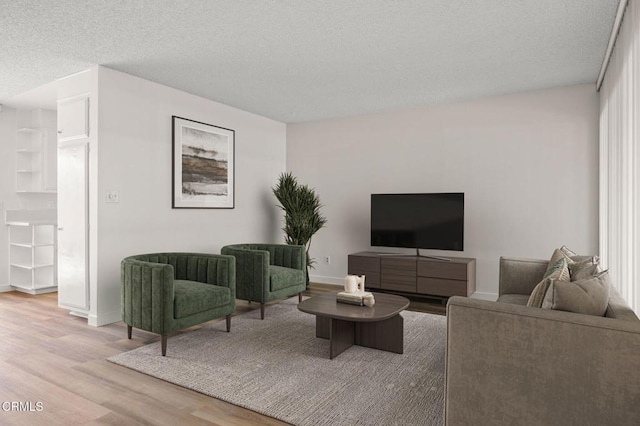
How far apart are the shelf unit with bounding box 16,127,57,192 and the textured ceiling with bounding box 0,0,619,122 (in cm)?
99

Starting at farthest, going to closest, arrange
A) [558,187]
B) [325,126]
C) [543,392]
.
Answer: [325,126] < [558,187] < [543,392]

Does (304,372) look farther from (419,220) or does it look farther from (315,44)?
(419,220)

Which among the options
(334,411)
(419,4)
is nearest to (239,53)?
(419,4)

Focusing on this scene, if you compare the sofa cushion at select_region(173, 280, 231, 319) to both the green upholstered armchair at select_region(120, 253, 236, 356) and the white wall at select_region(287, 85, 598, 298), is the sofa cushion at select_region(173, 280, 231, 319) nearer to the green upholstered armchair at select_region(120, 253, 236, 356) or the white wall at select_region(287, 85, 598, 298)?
the green upholstered armchair at select_region(120, 253, 236, 356)

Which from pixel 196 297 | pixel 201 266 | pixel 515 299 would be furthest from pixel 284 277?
pixel 515 299

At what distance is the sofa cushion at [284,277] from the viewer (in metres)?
4.41

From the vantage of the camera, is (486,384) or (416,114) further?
(416,114)

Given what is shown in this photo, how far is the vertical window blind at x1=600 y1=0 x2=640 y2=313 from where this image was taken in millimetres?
2529

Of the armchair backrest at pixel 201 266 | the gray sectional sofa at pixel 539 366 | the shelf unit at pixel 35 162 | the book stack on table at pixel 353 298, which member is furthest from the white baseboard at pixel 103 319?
the gray sectional sofa at pixel 539 366

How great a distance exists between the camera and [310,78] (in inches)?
174

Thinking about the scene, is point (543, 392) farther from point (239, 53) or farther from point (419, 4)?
point (239, 53)

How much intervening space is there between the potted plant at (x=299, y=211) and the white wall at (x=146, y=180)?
1.95 ft

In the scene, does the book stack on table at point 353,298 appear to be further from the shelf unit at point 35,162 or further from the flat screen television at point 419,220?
the shelf unit at point 35,162

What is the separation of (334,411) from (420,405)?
0.53m
